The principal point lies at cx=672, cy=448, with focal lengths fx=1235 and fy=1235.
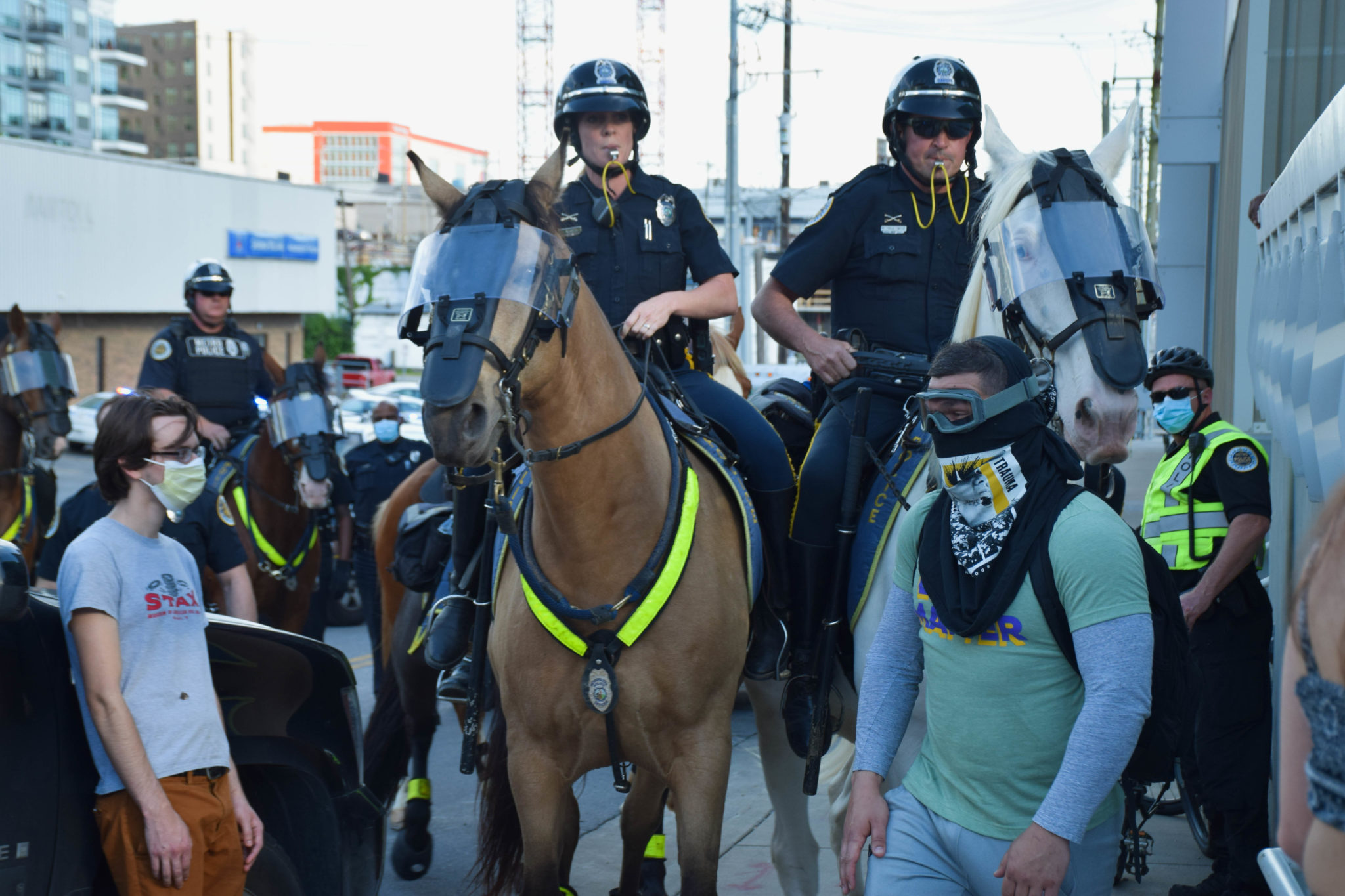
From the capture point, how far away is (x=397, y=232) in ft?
313

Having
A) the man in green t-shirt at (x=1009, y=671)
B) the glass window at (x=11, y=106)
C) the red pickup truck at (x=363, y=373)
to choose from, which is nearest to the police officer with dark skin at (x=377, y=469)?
the man in green t-shirt at (x=1009, y=671)

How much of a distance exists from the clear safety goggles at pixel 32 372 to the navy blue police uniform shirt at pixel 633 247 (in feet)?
17.5

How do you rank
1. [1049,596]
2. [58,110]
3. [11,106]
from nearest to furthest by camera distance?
[1049,596]
[11,106]
[58,110]

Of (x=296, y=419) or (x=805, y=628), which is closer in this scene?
(x=805, y=628)

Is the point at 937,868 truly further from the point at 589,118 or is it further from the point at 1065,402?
the point at 589,118

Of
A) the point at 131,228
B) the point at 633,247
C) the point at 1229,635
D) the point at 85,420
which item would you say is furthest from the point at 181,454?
the point at 131,228

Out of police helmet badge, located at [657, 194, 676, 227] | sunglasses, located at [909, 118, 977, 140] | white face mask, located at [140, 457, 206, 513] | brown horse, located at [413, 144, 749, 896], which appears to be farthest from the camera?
police helmet badge, located at [657, 194, 676, 227]

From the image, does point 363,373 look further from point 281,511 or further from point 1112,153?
point 1112,153

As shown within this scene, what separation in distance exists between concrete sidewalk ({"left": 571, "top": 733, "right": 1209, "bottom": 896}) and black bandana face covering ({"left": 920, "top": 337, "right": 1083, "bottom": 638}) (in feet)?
8.40

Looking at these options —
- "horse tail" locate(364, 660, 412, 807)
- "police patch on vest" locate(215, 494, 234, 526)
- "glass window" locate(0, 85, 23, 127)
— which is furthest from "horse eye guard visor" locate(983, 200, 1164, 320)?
"glass window" locate(0, 85, 23, 127)

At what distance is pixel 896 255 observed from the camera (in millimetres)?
4418

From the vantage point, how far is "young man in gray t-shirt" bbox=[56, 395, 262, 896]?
10.3ft

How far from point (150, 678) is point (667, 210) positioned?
2439mm

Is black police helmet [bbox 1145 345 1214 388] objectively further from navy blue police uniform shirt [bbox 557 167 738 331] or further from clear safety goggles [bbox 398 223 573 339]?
clear safety goggles [bbox 398 223 573 339]
